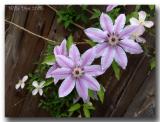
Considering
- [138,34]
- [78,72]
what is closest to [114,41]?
[138,34]

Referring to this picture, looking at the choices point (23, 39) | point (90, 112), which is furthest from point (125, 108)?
point (23, 39)

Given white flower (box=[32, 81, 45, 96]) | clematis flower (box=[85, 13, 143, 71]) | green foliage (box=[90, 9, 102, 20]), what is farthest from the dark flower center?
white flower (box=[32, 81, 45, 96])

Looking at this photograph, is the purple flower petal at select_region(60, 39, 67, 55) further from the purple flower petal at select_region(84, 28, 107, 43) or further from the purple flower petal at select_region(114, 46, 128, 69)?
the purple flower petal at select_region(114, 46, 128, 69)

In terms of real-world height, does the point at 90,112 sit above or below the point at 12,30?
below

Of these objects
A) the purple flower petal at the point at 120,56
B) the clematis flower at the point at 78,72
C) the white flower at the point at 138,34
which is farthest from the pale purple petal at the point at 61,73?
the white flower at the point at 138,34
